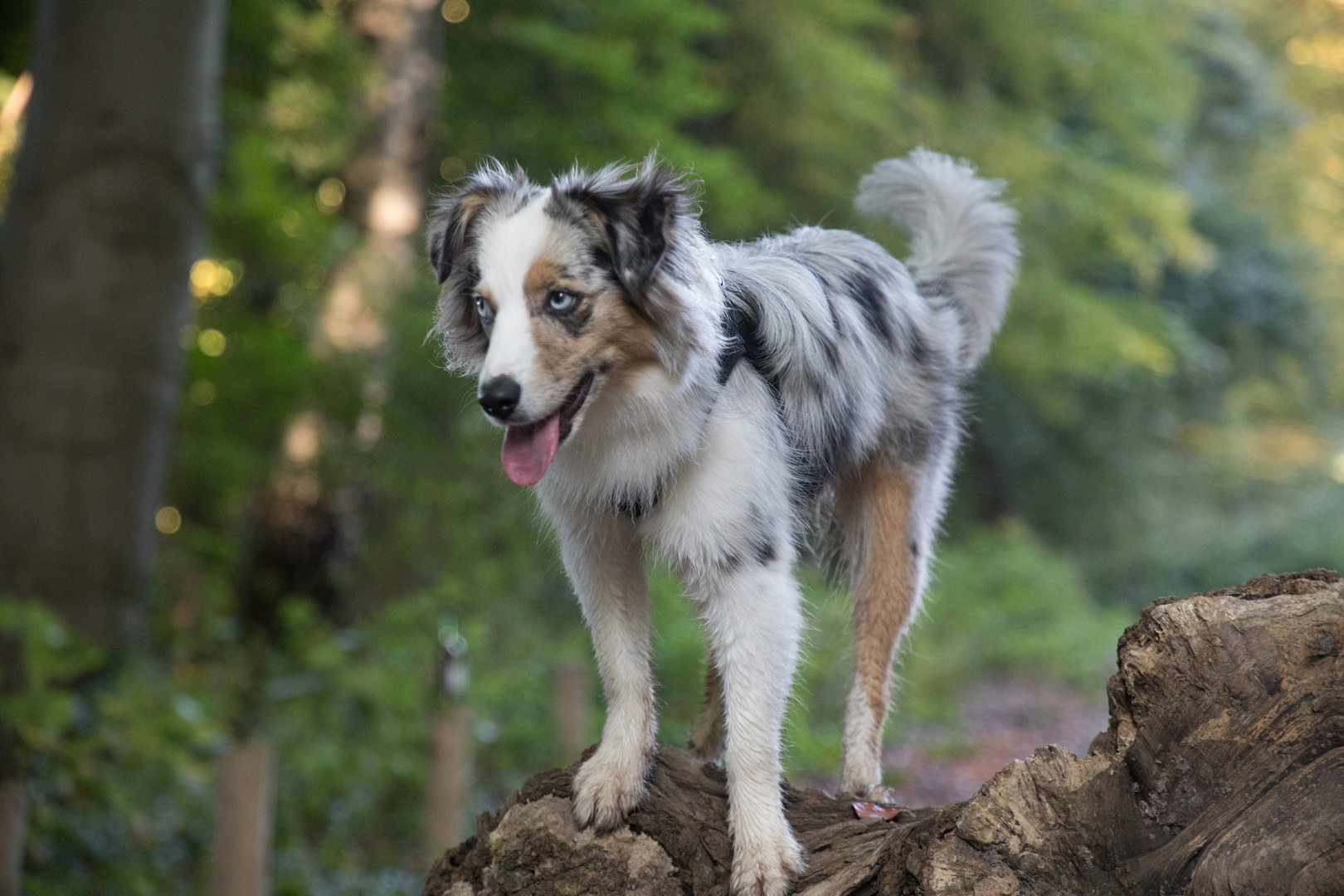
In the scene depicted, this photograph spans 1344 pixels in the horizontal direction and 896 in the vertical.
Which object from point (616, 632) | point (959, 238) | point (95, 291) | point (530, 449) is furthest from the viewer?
point (95, 291)

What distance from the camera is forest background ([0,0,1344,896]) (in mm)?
6648

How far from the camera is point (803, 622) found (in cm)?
324

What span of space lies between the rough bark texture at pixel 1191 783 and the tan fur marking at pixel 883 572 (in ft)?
4.04

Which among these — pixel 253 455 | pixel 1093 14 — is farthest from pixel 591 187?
pixel 1093 14

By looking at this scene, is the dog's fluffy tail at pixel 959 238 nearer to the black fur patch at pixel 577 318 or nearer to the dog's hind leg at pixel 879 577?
the dog's hind leg at pixel 879 577

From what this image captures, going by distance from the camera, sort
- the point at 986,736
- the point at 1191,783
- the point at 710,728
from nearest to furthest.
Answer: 1. the point at 1191,783
2. the point at 710,728
3. the point at 986,736

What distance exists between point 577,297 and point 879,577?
1578 mm

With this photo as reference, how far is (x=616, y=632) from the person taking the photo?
329 cm

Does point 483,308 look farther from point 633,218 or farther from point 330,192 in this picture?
point 330,192

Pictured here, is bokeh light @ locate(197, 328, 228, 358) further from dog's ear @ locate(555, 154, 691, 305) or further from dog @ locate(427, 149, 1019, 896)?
dog's ear @ locate(555, 154, 691, 305)

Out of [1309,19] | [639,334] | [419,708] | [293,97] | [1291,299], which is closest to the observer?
[639,334]

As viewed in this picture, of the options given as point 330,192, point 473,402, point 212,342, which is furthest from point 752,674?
point 330,192

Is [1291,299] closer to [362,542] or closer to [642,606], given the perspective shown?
[362,542]

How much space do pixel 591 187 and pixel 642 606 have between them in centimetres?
118
